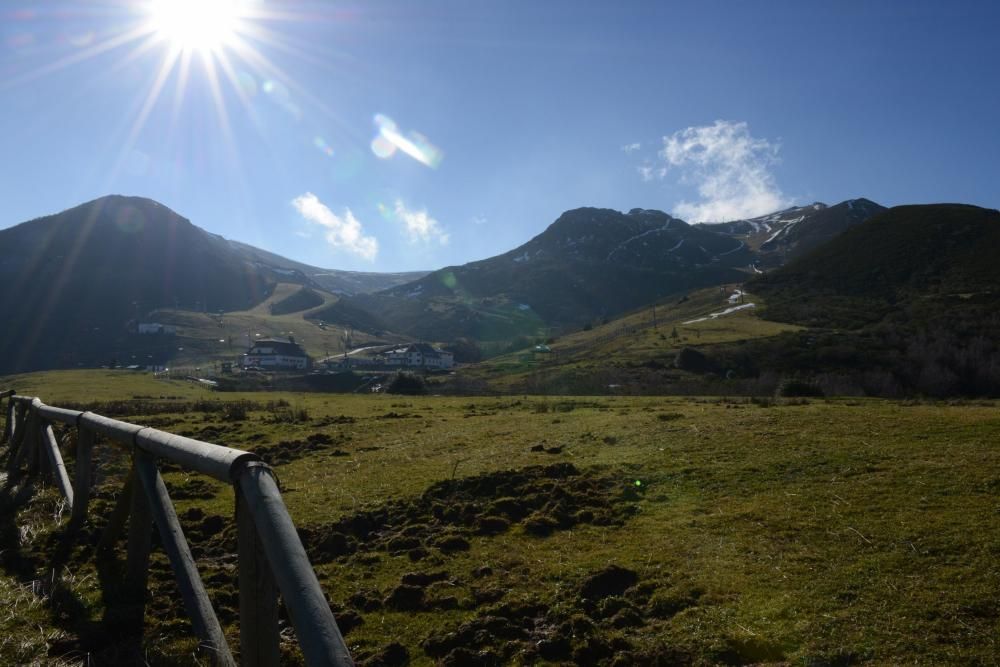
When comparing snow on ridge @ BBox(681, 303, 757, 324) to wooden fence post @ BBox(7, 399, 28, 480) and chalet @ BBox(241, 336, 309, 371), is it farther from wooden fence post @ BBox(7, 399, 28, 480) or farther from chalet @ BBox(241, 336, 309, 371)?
wooden fence post @ BBox(7, 399, 28, 480)

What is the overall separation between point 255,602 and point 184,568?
8.02ft

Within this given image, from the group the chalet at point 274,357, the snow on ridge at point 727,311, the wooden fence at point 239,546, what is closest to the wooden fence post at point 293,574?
the wooden fence at point 239,546

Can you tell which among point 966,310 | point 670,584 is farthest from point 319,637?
point 966,310

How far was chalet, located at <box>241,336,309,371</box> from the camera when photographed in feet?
563

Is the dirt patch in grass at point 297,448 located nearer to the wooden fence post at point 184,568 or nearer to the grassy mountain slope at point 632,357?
the wooden fence post at point 184,568

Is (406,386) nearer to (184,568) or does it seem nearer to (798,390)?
(798,390)

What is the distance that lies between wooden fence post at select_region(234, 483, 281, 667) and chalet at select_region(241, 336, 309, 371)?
17424 centimetres

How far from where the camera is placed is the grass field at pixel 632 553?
6477 mm

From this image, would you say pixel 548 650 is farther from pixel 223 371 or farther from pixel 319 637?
pixel 223 371

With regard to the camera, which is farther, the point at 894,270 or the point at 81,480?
the point at 894,270

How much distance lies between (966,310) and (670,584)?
393 ft

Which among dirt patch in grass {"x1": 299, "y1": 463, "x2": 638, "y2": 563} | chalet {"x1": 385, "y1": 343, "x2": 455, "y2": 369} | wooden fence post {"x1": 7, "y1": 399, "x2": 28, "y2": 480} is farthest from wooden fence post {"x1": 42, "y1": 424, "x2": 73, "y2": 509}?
chalet {"x1": 385, "y1": 343, "x2": 455, "y2": 369}

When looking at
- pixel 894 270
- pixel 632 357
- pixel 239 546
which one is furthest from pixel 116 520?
pixel 894 270

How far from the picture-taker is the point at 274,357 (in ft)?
570
